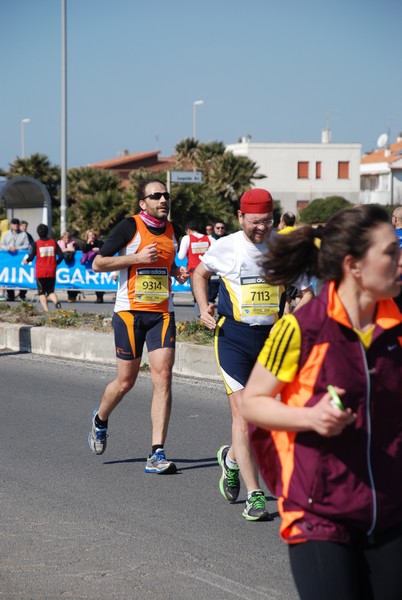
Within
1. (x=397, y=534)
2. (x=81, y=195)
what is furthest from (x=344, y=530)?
(x=81, y=195)

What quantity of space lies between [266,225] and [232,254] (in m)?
0.30

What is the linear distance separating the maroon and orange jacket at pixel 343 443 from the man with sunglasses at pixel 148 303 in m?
4.14

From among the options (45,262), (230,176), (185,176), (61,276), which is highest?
(230,176)

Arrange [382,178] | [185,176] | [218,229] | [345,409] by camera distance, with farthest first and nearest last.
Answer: [382,178] → [185,176] → [218,229] → [345,409]

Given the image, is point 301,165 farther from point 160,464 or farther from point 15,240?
point 160,464

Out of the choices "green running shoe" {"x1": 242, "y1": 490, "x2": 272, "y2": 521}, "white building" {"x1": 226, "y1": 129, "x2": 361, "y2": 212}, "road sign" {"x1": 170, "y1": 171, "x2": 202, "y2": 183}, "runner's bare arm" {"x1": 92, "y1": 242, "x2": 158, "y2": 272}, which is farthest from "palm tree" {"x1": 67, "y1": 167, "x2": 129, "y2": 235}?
"white building" {"x1": 226, "y1": 129, "x2": 361, "y2": 212}

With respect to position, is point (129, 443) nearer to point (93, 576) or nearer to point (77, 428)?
point (77, 428)

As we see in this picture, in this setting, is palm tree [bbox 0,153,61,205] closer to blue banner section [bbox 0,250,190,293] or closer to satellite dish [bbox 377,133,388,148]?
blue banner section [bbox 0,250,190,293]

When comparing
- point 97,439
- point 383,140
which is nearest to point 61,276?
point 97,439

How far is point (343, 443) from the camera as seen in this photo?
3.11 metres

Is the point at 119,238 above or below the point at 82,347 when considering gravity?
above

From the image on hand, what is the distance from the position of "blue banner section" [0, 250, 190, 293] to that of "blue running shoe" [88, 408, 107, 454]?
1711cm

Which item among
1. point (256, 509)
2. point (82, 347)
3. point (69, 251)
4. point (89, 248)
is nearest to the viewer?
point (256, 509)

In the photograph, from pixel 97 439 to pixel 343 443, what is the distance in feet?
15.7
